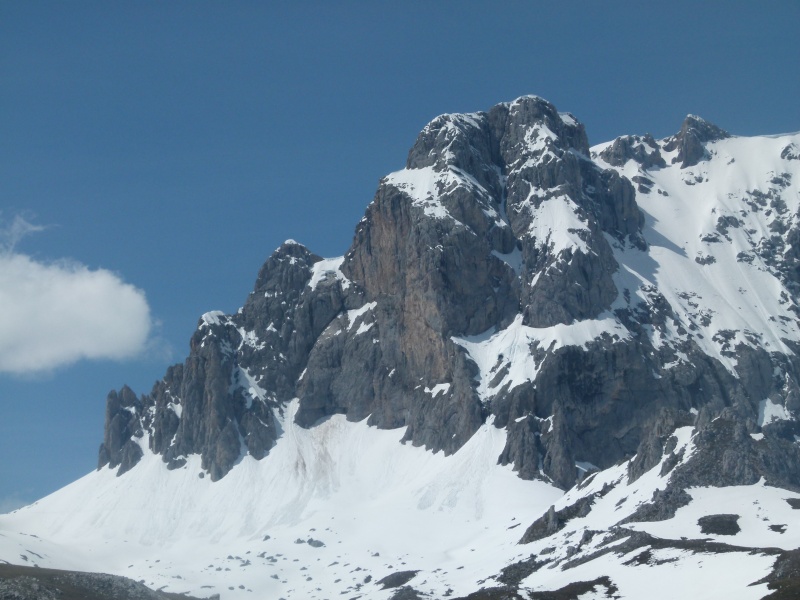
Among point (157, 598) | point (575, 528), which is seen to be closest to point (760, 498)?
→ point (575, 528)

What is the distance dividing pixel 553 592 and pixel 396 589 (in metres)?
59.0

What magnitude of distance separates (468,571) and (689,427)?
41154 mm

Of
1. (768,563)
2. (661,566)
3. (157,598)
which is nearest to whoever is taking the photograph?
(768,563)

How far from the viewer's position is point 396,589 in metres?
199

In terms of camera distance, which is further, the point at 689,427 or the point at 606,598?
the point at 689,427

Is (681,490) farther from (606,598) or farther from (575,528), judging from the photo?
(606,598)

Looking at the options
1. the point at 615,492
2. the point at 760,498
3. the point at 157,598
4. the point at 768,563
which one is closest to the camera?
the point at 768,563

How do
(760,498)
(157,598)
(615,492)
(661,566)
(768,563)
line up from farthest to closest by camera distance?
(615,492) < (157,598) < (760,498) < (661,566) < (768,563)

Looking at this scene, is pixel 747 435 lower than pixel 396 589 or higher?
higher

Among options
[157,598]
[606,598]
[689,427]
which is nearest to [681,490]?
[689,427]

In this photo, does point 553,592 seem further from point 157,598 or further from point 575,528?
point 157,598

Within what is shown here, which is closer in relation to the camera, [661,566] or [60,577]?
[661,566]

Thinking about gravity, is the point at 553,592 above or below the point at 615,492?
below

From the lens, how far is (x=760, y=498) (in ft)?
548
